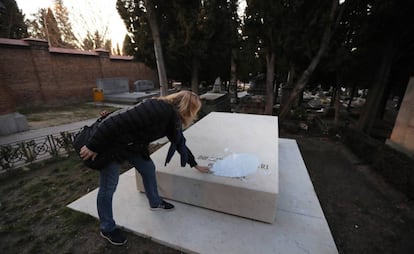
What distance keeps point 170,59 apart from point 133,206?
686 cm

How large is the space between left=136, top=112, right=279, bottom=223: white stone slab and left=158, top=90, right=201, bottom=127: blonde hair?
3.09ft

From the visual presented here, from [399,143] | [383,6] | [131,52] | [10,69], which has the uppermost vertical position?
[383,6]

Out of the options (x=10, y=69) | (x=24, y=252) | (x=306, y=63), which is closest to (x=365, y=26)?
(x=306, y=63)

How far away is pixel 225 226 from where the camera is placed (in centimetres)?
215

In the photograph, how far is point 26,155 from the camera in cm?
373

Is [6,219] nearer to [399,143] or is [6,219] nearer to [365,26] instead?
[399,143]

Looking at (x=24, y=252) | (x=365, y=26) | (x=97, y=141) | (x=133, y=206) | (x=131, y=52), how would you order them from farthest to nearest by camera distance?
(x=131, y=52) < (x=365, y=26) < (x=133, y=206) < (x=24, y=252) < (x=97, y=141)

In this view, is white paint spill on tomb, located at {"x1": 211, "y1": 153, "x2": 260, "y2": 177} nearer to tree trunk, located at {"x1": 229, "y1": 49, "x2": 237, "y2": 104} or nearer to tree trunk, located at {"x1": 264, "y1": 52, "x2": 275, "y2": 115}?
tree trunk, located at {"x1": 264, "y1": 52, "x2": 275, "y2": 115}

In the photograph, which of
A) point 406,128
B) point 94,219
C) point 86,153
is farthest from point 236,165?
point 406,128

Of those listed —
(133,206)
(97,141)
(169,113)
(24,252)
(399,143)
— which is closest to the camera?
(97,141)

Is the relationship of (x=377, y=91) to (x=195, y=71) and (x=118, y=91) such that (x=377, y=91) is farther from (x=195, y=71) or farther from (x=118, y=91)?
(x=118, y=91)

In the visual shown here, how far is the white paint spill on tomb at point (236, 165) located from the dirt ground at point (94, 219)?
111cm

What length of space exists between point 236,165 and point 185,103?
128 cm

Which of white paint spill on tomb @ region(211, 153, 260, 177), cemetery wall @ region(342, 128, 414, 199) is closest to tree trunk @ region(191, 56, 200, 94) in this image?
white paint spill on tomb @ region(211, 153, 260, 177)
